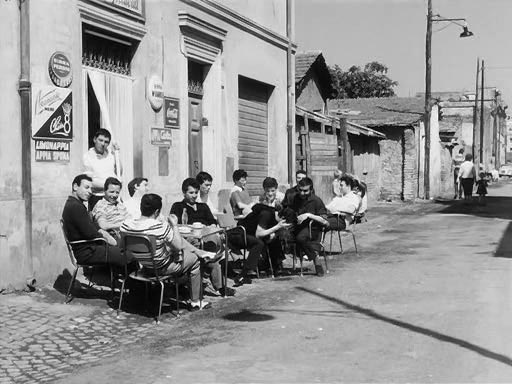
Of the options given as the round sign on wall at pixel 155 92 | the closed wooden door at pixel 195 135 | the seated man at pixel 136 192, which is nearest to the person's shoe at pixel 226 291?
the seated man at pixel 136 192

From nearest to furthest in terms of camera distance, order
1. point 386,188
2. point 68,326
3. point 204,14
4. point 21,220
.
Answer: point 68,326
point 21,220
point 204,14
point 386,188

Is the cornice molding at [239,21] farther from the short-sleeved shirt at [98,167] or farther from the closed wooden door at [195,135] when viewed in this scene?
the short-sleeved shirt at [98,167]

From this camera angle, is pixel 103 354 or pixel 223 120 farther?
pixel 223 120

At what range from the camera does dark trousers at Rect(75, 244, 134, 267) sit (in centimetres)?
818

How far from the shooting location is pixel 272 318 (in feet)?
25.5

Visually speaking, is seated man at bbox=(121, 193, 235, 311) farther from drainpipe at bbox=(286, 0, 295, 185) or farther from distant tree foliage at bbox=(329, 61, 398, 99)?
distant tree foliage at bbox=(329, 61, 398, 99)

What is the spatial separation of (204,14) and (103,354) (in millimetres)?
8731

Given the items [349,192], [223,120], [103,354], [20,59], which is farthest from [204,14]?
[103,354]

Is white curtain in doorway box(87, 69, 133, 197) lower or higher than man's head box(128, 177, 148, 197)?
higher

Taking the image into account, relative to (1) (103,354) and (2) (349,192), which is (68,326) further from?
(2) (349,192)

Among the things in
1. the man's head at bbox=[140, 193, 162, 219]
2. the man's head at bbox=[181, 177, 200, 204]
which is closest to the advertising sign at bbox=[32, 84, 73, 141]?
the man's head at bbox=[181, 177, 200, 204]

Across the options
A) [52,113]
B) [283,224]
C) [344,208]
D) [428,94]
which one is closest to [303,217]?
[283,224]

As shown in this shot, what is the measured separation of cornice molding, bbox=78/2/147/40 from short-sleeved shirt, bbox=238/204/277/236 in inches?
131

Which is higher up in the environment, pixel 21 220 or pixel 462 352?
pixel 21 220
